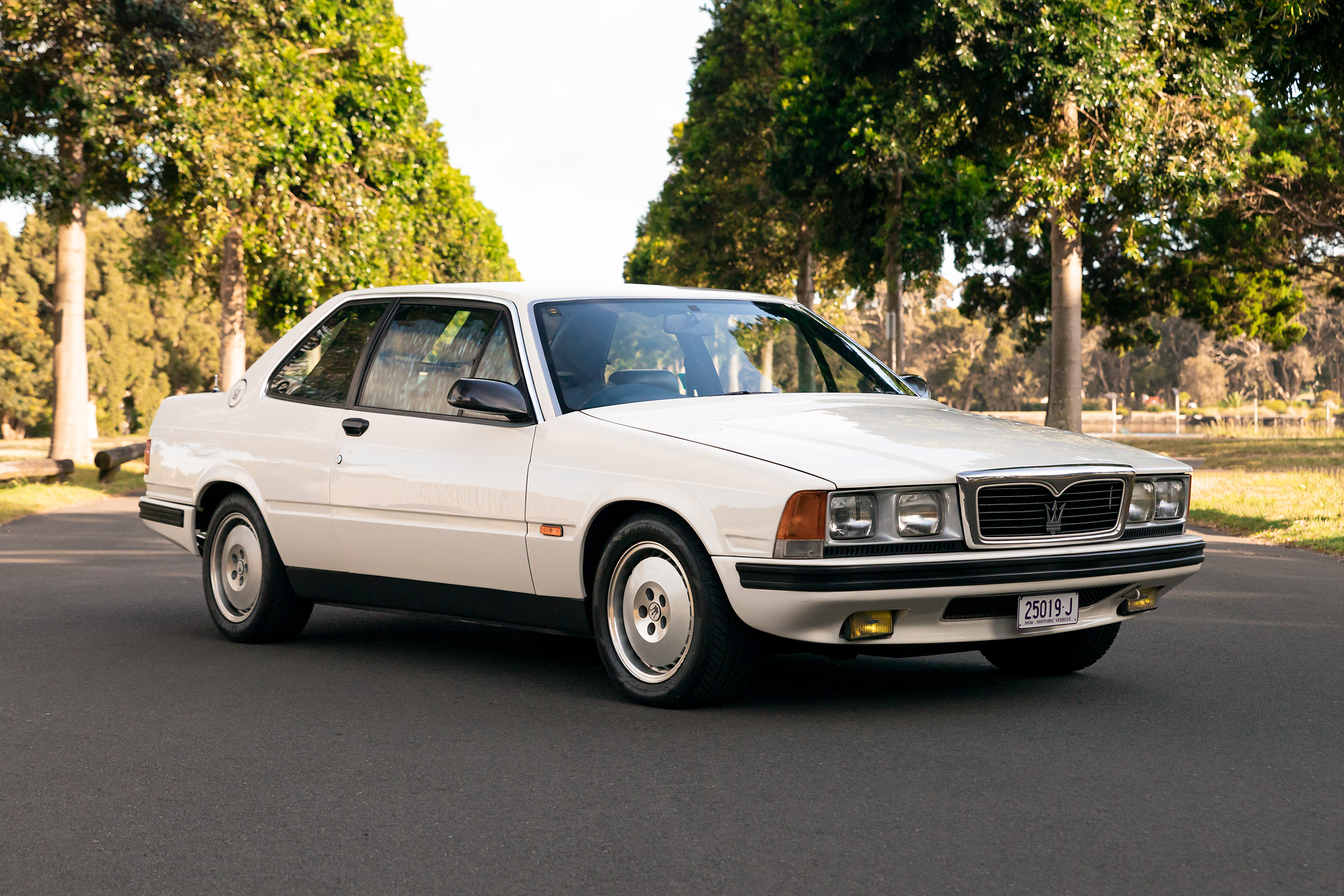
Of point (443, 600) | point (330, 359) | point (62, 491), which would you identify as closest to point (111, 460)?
point (62, 491)

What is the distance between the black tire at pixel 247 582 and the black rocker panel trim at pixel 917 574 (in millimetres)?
3195

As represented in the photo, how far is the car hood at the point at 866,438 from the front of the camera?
19.0ft

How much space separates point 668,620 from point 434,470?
5.03 ft

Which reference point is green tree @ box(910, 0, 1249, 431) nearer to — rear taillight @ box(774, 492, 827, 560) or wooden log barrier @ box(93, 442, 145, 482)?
wooden log barrier @ box(93, 442, 145, 482)

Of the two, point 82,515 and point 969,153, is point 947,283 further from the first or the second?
point 82,515

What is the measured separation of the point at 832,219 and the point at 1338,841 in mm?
27715

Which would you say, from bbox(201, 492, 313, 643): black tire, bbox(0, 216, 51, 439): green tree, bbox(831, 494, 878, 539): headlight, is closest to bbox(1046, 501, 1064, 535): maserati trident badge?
bbox(831, 494, 878, 539): headlight

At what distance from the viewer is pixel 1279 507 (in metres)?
17.2

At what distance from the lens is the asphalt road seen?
163 inches

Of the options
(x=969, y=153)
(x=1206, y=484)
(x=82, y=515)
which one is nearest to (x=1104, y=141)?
(x=969, y=153)

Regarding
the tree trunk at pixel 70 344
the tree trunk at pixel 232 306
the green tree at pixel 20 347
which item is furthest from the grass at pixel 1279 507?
the green tree at pixel 20 347

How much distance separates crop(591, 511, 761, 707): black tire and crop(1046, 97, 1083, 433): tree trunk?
18.5 m

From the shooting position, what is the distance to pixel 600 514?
643 cm

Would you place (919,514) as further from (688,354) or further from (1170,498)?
(688,354)
